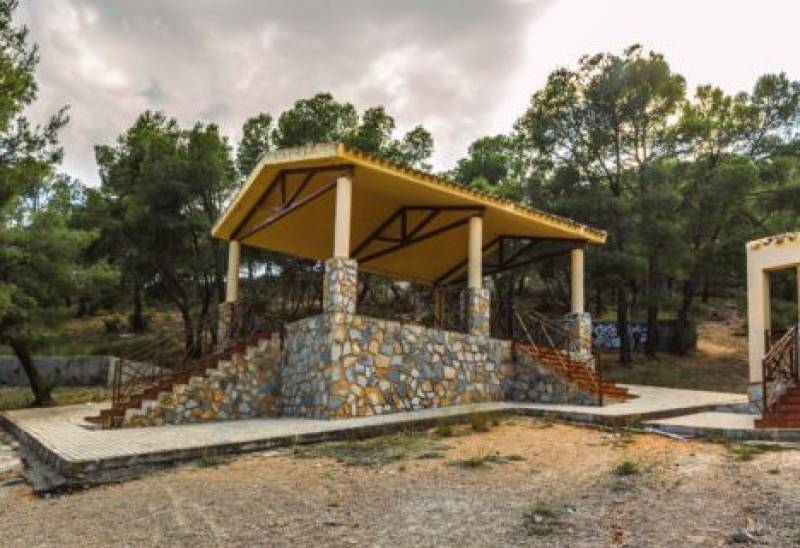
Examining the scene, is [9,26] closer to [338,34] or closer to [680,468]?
[338,34]

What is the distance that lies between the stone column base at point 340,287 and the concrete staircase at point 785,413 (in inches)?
243

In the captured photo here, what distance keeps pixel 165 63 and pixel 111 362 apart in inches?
516

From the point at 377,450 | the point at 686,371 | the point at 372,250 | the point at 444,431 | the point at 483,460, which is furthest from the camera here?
the point at 686,371

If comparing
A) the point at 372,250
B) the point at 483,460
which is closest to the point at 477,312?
the point at 372,250

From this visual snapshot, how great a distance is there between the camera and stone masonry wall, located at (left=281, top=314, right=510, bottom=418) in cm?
1023

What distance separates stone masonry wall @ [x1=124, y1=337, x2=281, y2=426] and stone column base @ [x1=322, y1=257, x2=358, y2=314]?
1.94 m

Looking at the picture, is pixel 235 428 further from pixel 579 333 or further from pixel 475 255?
pixel 579 333

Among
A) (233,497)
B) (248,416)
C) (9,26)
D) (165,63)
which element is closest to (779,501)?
(233,497)

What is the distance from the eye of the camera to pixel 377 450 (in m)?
7.98

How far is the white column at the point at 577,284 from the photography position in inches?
587

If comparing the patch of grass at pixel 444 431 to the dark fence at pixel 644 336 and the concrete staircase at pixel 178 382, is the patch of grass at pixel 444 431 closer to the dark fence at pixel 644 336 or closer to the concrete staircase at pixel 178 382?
the concrete staircase at pixel 178 382

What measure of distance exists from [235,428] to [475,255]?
18.9 feet

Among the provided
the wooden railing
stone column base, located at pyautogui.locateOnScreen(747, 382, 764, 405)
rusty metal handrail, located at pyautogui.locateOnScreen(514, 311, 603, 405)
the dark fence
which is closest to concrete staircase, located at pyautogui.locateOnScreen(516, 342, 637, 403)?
rusty metal handrail, located at pyautogui.locateOnScreen(514, 311, 603, 405)

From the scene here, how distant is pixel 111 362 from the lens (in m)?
21.4
